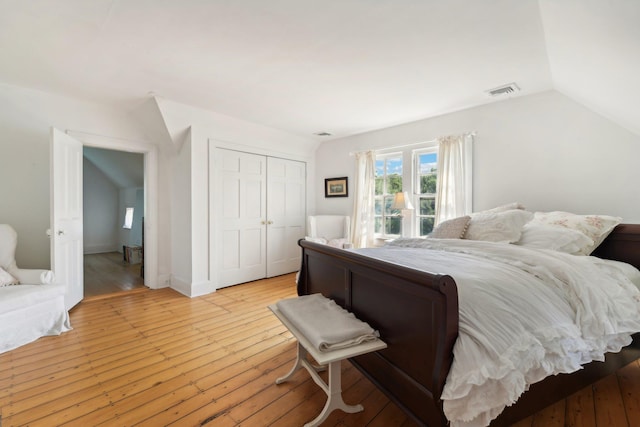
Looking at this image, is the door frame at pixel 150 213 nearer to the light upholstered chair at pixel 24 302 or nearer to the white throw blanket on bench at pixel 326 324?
the light upholstered chair at pixel 24 302

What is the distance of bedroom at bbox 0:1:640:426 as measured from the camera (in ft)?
5.91

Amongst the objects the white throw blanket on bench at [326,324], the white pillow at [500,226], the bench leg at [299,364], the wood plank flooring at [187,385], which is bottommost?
the wood plank flooring at [187,385]

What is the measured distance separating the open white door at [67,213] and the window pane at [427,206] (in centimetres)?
432

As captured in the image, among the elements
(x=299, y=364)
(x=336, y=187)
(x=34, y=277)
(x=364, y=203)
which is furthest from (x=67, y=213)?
(x=364, y=203)

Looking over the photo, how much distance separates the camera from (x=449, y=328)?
1.14 m

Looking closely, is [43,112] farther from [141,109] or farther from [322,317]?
[322,317]

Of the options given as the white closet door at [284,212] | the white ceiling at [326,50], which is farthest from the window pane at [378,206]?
the white ceiling at [326,50]

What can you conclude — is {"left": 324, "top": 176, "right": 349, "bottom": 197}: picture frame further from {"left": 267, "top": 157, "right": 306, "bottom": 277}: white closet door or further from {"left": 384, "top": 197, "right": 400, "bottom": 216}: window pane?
{"left": 384, "top": 197, "right": 400, "bottom": 216}: window pane

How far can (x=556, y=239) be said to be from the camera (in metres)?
2.19

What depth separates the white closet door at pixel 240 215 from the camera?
4.02 meters

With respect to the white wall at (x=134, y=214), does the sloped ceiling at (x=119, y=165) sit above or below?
above

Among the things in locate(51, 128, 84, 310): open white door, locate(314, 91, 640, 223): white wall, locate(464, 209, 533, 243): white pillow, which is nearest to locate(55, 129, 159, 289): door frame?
locate(51, 128, 84, 310): open white door

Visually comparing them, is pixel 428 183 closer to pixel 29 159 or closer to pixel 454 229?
pixel 454 229

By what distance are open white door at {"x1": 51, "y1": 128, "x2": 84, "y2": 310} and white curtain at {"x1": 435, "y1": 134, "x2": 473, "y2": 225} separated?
432 centimetres
